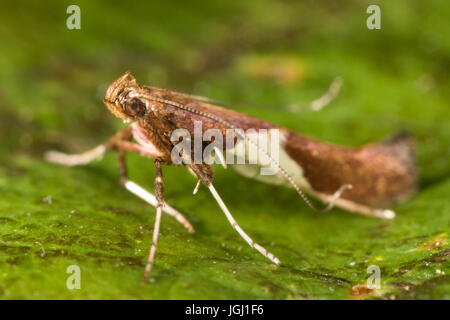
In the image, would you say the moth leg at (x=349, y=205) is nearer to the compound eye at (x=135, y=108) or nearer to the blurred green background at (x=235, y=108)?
the blurred green background at (x=235, y=108)

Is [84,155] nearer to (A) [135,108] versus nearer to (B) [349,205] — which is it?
(A) [135,108]

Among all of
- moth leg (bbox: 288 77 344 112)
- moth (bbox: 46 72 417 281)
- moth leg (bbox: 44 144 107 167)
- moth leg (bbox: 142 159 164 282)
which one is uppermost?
moth leg (bbox: 288 77 344 112)

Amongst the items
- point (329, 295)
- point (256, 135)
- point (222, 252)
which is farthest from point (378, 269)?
point (256, 135)

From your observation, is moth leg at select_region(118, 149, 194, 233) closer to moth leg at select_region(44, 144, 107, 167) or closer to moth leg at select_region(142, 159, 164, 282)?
moth leg at select_region(142, 159, 164, 282)

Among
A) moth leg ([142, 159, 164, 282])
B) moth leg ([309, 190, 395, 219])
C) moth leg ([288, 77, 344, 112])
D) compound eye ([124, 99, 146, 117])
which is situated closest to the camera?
moth leg ([142, 159, 164, 282])

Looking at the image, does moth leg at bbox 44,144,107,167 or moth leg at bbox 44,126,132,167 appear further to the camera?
moth leg at bbox 44,144,107,167

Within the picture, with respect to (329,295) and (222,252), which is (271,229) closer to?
(222,252)

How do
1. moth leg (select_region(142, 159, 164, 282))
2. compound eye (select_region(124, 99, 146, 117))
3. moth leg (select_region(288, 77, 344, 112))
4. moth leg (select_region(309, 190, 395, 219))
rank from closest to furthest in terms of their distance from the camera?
moth leg (select_region(142, 159, 164, 282)) → compound eye (select_region(124, 99, 146, 117)) → moth leg (select_region(309, 190, 395, 219)) → moth leg (select_region(288, 77, 344, 112))

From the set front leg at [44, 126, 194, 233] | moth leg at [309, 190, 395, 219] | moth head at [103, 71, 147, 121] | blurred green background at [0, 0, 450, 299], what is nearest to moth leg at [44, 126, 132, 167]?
front leg at [44, 126, 194, 233]
